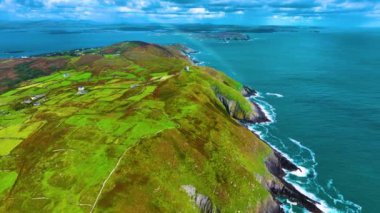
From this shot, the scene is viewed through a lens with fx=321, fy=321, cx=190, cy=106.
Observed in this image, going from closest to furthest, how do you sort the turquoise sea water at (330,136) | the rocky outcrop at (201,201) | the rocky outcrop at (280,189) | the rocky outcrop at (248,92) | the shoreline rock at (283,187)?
the rocky outcrop at (201,201)
the rocky outcrop at (280,189)
the shoreline rock at (283,187)
the turquoise sea water at (330,136)
the rocky outcrop at (248,92)

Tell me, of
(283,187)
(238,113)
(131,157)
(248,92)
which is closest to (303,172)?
(283,187)

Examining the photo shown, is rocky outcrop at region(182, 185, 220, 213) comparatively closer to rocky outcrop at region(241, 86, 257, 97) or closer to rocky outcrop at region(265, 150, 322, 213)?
rocky outcrop at region(265, 150, 322, 213)

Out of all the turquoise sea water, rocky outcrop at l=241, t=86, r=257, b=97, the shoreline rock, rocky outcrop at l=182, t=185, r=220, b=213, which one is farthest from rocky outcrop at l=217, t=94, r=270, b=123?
rocky outcrop at l=182, t=185, r=220, b=213

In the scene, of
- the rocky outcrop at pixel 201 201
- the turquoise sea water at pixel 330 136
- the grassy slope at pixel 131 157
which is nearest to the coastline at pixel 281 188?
the turquoise sea water at pixel 330 136

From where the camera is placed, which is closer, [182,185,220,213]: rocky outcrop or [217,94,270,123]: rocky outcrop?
[182,185,220,213]: rocky outcrop

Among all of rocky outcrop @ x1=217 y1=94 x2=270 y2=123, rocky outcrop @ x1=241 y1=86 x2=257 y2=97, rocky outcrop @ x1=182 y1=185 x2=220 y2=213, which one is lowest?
rocky outcrop @ x1=241 y1=86 x2=257 y2=97

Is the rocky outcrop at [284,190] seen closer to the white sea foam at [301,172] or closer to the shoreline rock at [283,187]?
the shoreline rock at [283,187]
